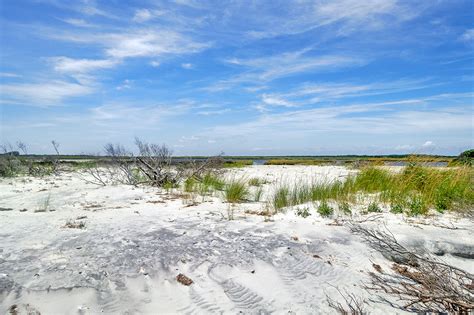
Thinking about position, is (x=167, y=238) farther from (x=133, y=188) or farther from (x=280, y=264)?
(x=133, y=188)

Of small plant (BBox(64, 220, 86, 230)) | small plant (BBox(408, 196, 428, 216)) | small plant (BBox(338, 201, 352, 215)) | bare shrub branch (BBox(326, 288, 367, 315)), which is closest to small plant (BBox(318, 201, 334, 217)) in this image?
small plant (BBox(338, 201, 352, 215))

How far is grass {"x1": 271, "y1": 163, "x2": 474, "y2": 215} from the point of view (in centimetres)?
629

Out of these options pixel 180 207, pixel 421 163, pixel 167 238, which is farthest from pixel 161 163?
pixel 421 163

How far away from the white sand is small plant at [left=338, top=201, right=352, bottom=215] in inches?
20.3

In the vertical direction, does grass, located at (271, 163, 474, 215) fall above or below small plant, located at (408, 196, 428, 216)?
above

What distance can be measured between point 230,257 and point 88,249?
1660 millimetres

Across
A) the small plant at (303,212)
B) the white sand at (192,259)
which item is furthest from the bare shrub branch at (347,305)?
the small plant at (303,212)

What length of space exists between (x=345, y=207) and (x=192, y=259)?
3.49m

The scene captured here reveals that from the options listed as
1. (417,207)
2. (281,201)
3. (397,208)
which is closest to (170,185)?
(281,201)

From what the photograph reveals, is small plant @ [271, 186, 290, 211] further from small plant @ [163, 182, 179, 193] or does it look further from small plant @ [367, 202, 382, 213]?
small plant @ [163, 182, 179, 193]

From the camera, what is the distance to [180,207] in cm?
665

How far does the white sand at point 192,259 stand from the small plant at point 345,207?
51cm

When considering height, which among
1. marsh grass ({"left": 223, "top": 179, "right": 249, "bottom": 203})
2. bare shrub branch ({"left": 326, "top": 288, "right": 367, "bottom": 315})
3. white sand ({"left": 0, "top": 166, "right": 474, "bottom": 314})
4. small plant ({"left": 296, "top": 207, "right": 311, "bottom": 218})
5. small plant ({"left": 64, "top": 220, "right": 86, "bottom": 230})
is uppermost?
marsh grass ({"left": 223, "top": 179, "right": 249, "bottom": 203})

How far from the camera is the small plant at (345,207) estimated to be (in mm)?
6079
